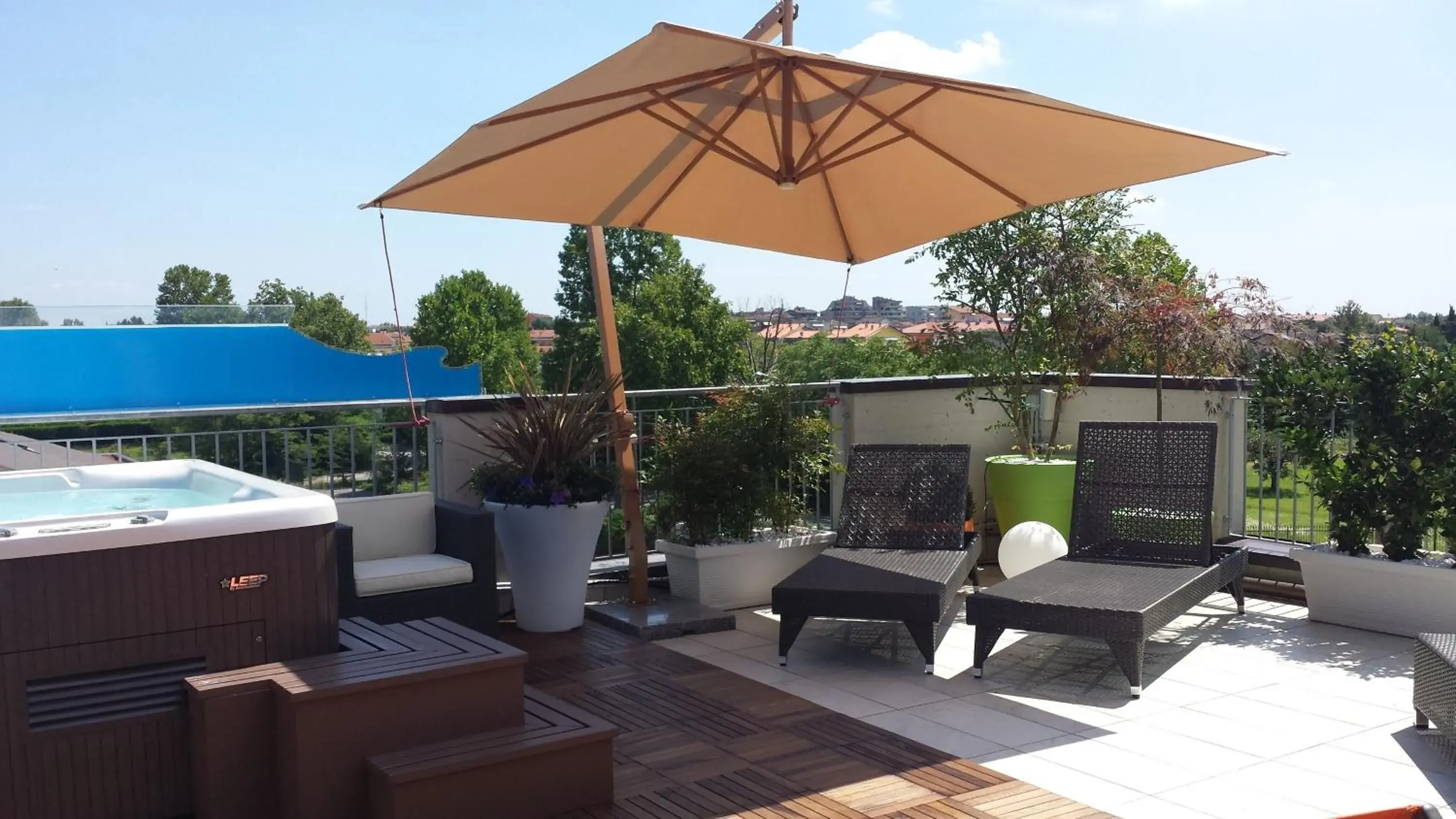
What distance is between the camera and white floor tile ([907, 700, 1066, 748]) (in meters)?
3.86

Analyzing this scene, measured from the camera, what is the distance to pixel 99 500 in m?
4.43

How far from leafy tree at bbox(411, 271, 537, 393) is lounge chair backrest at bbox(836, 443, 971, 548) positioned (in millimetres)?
54541

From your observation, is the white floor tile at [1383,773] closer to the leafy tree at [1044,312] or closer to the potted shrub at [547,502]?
the leafy tree at [1044,312]

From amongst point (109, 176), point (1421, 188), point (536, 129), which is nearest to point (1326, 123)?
point (1421, 188)

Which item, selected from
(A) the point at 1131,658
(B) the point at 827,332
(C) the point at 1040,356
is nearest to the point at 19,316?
(B) the point at 827,332

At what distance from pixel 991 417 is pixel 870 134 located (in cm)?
296

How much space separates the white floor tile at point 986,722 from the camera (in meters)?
3.86

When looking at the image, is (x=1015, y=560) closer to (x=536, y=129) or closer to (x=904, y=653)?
(x=904, y=653)

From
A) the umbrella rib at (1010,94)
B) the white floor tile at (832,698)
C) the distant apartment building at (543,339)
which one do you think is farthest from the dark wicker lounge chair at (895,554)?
the distant apartment building at (543,339)

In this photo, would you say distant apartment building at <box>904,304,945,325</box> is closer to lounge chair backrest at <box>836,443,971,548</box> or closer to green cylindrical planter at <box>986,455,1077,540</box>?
green cylindrical planter at <box>986,455,1077,540</box>

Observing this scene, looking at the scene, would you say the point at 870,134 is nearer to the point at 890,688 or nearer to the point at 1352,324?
the point at 890,688

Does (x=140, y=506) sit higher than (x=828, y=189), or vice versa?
(x=828, y=189)

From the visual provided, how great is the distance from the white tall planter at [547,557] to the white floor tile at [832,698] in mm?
1319

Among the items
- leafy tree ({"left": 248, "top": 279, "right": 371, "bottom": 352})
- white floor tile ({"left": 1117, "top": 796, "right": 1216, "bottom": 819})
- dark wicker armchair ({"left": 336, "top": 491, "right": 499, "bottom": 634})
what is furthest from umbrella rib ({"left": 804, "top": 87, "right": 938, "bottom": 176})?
leafy tree ({"left": 248, "top": 279, "right": 371, "bottom": 352})
